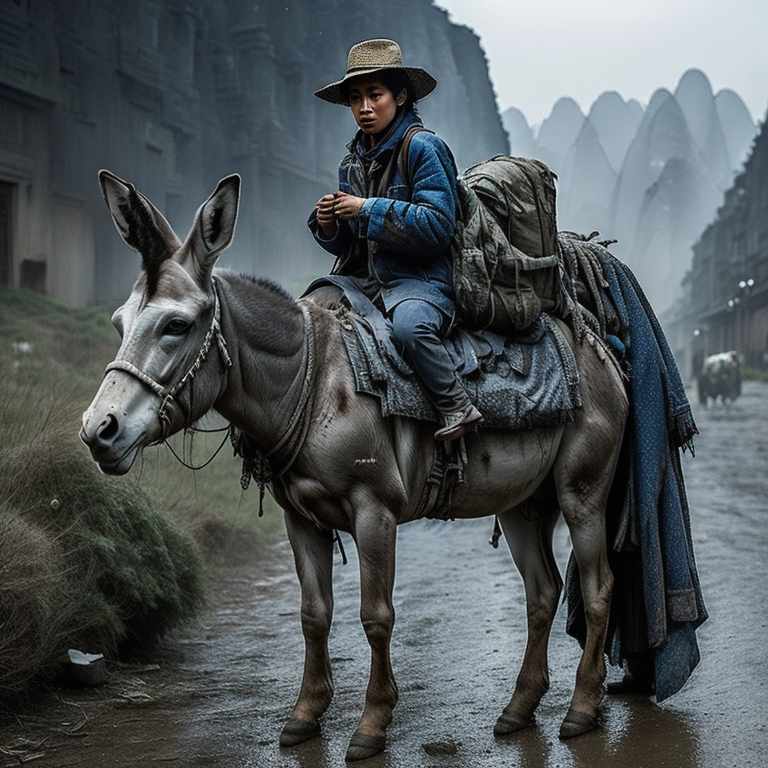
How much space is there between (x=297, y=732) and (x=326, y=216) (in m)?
2.17

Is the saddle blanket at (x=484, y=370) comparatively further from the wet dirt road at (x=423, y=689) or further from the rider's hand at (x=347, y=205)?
the wet dirt road at (x=423, y=689)

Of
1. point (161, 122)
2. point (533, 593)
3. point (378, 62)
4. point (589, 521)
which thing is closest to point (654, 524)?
point (589, 521)

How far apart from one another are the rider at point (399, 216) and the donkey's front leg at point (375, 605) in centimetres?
45

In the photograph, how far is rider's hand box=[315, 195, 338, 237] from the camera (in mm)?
4508

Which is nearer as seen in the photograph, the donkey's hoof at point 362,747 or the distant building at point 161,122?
the donkey's hoof at point 362,747

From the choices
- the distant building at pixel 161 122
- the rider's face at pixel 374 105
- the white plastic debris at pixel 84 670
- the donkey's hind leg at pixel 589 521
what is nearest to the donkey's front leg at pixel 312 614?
the donkey's hind leg at pixel 589 521

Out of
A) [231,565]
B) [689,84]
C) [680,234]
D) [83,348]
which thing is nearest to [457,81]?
[83,348]

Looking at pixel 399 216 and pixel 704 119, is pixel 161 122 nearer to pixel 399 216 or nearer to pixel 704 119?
pixel 399 216

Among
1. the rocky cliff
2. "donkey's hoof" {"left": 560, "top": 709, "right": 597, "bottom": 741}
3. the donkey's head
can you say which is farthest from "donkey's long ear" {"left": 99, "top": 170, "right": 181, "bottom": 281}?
the rocky cliff

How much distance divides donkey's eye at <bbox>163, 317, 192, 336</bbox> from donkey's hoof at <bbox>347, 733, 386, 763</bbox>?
69.2 inches

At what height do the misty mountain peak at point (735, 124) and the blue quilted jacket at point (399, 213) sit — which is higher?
the misty mountain peak at point (735, 124)

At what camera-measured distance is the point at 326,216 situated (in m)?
4.56

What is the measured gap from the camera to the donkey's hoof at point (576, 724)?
4.59m

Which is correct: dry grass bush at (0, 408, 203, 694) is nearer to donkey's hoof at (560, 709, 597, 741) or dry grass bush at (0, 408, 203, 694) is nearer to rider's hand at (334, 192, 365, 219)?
rider's hand at (334, 192, 365, 219)
